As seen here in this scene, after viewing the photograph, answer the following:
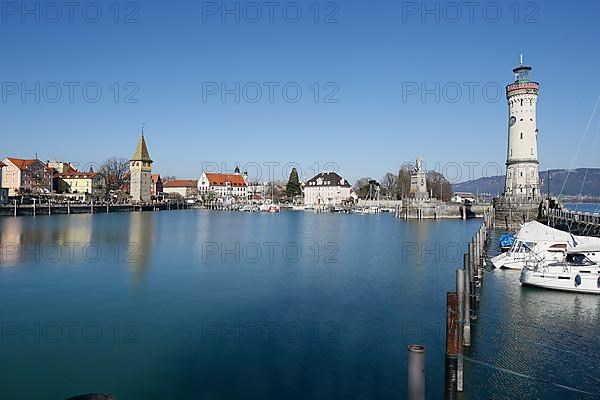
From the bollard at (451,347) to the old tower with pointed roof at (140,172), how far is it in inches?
4147

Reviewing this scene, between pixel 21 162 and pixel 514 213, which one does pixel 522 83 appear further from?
pixel 21 162

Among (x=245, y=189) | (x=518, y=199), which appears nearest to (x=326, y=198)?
(x=245, y=189)

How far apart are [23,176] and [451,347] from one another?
97.5 metres

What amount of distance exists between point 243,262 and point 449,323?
67.6 feet

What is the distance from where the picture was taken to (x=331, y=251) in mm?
34875

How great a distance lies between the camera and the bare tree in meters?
114

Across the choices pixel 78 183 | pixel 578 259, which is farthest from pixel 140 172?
pixel 578 259

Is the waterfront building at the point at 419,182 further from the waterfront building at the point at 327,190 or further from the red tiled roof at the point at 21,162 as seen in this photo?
the red tiled roof at the point at 21,162

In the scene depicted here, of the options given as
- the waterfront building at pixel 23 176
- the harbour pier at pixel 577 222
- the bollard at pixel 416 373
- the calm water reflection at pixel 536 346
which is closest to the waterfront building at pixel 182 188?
the waterfront building at pixel 23 176

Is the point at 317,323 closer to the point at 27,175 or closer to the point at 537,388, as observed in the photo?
the point at 537,388

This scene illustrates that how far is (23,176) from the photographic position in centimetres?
9088

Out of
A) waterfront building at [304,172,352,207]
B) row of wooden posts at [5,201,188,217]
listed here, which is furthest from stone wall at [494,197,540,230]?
waterfront building at [304,172,352,207]

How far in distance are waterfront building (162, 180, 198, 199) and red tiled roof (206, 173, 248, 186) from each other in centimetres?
546

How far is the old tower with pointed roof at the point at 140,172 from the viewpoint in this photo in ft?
358
